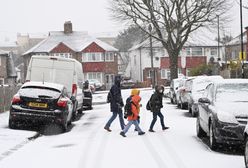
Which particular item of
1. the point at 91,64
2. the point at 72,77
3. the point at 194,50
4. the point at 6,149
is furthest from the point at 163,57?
the point at 6,149

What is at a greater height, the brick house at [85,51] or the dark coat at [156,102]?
the brick house at [85,51]

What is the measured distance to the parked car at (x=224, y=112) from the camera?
11.9 m

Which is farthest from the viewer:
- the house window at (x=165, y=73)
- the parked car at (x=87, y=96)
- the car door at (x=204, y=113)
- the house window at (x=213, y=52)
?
the house window at (x=213, y=52)

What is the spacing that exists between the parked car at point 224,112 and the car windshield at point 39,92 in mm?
5292

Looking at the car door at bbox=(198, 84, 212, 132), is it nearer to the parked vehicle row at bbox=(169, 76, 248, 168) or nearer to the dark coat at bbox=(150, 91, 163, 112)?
the parked vehicle row at bbox=(169, 76, 248, 168)

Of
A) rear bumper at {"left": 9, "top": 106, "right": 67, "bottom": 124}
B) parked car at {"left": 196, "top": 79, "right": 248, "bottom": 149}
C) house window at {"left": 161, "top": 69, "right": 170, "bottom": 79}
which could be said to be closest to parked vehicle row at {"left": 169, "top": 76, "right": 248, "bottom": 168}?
parked car at {"left": 196, "top": 79, "right": 248, "bottom": 149}

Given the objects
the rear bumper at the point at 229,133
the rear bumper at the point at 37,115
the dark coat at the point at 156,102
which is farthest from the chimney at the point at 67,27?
the rear bumper at the point at 229,133

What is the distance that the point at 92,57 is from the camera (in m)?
78.6

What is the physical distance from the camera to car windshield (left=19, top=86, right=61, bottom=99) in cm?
1781

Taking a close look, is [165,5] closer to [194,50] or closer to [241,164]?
[194,50]

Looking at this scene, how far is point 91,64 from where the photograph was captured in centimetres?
7894

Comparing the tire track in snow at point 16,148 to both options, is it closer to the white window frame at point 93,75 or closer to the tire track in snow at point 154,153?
the tire track in snow at point 154,153

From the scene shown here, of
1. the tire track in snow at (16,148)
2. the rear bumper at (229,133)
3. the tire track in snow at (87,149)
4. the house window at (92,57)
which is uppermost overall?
the house window at (92,57)

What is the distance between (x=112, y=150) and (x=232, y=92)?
10.9ft
